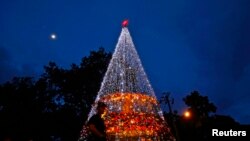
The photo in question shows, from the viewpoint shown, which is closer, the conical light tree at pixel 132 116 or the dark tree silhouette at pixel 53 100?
the conical light tree at pixel 132 116

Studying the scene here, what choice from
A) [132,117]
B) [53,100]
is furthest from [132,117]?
[53,100]

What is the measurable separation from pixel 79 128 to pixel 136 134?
16.5m

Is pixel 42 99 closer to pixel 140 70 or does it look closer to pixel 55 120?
pixel 55 120

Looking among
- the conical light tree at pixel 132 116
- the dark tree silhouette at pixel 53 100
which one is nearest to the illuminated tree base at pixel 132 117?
the conical light tree at pixel 132 116

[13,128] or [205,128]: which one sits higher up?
[13,128]

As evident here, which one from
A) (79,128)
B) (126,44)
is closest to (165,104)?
(79,128)

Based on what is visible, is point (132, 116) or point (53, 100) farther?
point (53, 100)

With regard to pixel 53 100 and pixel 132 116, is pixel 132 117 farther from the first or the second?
pixel 53 100

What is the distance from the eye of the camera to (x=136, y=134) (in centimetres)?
1531

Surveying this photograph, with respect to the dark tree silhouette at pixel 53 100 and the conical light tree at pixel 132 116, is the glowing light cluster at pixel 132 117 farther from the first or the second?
the dark tree silhouette at pixel 53 100

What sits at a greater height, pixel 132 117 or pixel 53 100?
pixel 53 100

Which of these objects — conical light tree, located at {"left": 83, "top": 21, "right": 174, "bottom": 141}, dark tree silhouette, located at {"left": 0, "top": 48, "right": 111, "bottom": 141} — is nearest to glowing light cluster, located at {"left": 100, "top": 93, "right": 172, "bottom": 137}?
conical light tree, located at {"left": 83, "top": 21, "right": 174, "bottom": 141}

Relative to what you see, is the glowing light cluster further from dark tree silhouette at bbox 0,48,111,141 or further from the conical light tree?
dark tree silhouette at bbox 0,48,111,141

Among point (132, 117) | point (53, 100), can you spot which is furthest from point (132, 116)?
point (53, 100)
